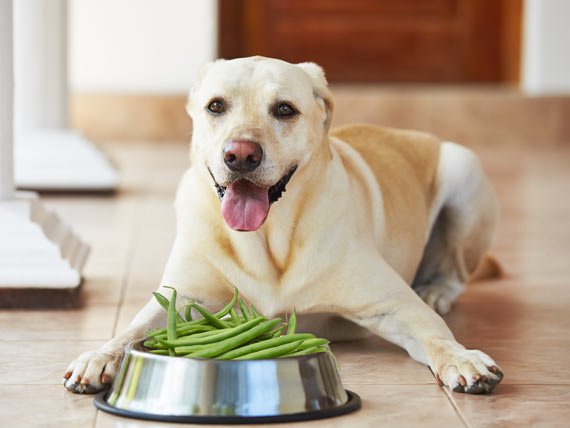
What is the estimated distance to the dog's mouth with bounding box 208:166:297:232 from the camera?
8.53ft

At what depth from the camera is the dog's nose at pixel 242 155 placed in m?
2.46

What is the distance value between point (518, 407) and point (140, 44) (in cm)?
665

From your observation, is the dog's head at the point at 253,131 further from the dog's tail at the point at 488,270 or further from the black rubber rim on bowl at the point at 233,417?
the dog's tail at the point at 488,270

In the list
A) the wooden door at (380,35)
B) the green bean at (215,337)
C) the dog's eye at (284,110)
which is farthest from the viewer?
the wooden door at (380,35)

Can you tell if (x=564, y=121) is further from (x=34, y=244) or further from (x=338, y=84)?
(x=34, y=244)

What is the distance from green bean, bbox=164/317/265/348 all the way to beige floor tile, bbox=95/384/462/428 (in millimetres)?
170

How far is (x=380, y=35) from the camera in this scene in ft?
29.7

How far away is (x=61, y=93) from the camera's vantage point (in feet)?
19.8

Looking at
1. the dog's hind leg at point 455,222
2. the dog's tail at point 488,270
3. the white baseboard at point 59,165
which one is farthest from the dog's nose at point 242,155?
the white baseboard at point 59,165

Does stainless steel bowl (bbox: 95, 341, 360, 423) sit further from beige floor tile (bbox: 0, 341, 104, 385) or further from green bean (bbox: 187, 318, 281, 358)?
beige floor tile (bbox: 0, 341, 104, 385)

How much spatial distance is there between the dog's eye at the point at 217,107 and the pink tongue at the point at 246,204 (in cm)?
17

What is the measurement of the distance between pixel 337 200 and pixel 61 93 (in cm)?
353

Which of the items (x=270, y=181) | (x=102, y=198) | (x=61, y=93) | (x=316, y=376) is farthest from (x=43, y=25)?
(x=316, y=376)

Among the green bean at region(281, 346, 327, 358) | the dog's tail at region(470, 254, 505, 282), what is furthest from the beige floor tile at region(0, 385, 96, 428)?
the dog's tail at region(470, 254, 505, 282)
